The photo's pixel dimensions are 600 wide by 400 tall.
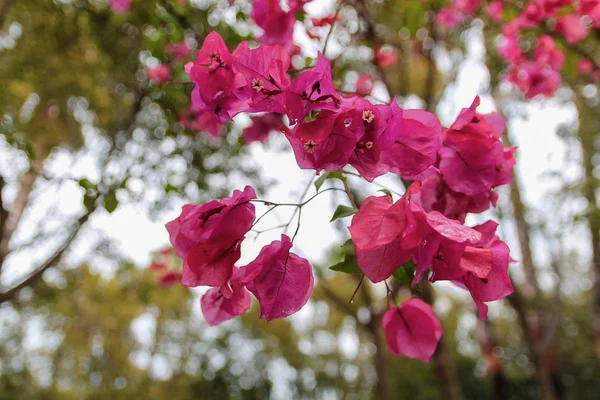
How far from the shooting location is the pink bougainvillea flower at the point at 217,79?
73 cm

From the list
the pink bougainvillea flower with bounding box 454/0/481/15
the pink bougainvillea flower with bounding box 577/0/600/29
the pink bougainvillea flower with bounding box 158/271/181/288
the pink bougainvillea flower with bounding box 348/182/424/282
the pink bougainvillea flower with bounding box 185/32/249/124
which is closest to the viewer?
the pink bougainvillea flower with bounding box 348/182/424/282

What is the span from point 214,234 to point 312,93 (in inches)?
8.9

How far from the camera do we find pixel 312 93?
0.65 meters

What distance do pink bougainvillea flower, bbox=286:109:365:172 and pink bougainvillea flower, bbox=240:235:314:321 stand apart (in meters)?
0.13

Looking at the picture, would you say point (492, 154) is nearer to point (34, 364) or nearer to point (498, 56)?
point (498, 56)

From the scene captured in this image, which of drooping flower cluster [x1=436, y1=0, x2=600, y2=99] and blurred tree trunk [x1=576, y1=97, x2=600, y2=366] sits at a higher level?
drooping flower cluster [x1=436, y1=0, x2=600, y2=99]

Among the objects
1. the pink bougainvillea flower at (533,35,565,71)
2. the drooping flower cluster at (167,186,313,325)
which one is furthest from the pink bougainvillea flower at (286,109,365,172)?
the pink bougainvillea flower at (533,35,565,71)

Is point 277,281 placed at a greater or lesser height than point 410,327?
greater

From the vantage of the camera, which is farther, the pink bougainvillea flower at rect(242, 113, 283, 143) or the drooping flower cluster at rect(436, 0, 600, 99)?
the drooping flower cluster at rect(436, 0, 600, 99)

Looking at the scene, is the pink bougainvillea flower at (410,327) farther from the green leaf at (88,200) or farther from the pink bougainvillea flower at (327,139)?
the green leaf at (88,200)

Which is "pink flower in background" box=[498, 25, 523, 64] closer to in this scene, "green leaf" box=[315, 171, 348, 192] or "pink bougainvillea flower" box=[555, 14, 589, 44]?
"pink bougainvillea flower" box=[555, 14, 589, 44]

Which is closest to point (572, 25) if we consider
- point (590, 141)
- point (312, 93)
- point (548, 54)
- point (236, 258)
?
point (548, 54)

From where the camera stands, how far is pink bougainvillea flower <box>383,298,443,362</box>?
2.89 feet

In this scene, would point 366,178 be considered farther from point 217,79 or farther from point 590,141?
point 590,141
